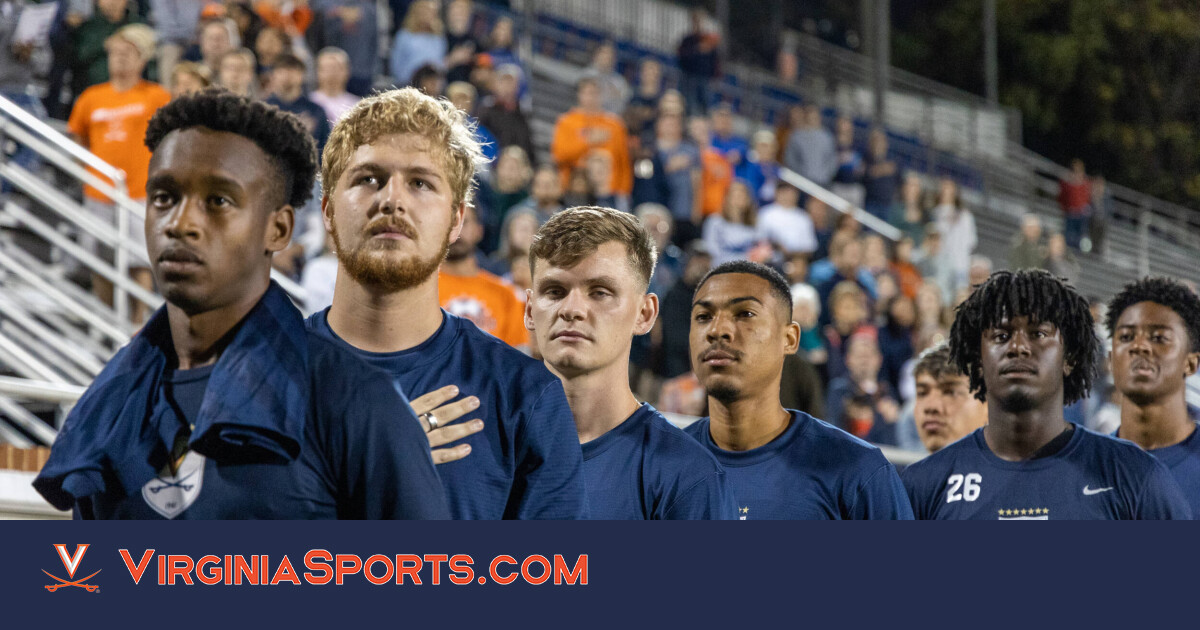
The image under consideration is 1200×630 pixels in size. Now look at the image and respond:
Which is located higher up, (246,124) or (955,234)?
(955,234)

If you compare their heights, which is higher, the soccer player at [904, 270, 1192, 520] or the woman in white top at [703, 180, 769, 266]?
the woman in white top at [703, 180, 769, 266]

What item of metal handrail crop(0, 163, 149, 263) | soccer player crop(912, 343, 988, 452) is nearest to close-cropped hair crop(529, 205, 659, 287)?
soccer player crop(912, 343, 988, 452)

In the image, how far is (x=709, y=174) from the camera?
10898 millimetres

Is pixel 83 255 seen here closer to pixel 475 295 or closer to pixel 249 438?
pixel 475 295

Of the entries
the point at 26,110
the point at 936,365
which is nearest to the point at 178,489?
the point at 936,365

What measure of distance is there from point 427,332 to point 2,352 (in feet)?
10.7

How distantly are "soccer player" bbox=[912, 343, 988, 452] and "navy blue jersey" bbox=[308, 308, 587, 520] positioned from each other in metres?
3.01

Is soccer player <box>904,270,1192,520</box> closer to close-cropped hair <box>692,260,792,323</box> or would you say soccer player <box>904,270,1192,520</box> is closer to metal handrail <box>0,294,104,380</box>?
close-cropped hair <box>692,260,792,323</box>

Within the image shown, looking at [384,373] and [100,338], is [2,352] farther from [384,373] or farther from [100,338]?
[384,373]

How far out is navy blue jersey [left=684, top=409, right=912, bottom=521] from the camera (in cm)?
396

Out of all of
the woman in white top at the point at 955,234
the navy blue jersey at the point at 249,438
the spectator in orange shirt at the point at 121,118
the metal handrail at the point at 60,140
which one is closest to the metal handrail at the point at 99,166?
the metal handrail at the point at 60,140

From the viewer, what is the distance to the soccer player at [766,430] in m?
3.99

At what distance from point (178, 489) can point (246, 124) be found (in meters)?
0.68

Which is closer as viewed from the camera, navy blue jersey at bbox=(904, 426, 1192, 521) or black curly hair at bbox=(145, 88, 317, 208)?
black curly hair at bbox=(145, 88, 317, 208)
